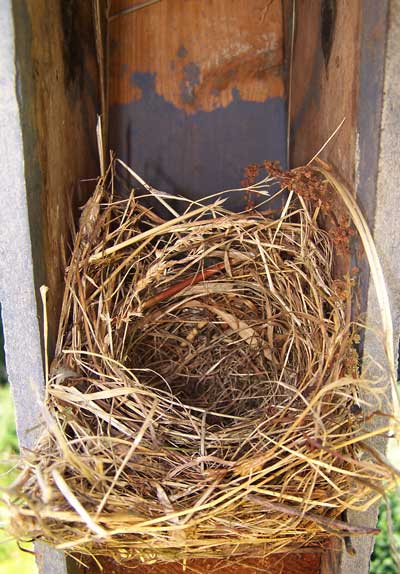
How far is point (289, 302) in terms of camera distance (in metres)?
0.86

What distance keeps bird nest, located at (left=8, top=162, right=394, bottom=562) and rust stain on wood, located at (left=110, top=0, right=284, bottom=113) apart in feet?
0.90

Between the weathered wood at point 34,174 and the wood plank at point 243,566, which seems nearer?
the weathered wood at point 34,174

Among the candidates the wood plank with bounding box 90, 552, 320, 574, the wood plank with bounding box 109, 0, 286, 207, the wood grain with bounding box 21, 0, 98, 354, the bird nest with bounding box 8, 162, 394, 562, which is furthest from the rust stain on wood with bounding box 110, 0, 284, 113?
the wood plank with bounding box 90, 552, 320, 574

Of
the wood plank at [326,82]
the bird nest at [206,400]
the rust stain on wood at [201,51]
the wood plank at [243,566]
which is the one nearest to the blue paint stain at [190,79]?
the rust stain on wood at [201,51]

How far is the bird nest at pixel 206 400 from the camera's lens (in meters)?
0.66

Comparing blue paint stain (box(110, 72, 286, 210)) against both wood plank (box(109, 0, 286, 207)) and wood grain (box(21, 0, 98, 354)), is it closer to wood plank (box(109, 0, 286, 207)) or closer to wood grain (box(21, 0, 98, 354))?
wood plank (box(109, 0, 286, 207))

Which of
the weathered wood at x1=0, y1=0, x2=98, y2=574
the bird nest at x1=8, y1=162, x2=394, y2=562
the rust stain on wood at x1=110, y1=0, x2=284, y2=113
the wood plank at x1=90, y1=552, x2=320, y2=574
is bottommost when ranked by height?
the wood plank at x1=90, y1=552, x2=320, y2=574

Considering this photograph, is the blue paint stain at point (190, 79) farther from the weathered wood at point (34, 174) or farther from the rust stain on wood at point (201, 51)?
the weathered wood at point (34, 174)

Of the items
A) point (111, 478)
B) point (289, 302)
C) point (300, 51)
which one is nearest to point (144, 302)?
point (289, 302)

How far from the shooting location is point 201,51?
1076 mm

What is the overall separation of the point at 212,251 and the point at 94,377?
25 centimetres

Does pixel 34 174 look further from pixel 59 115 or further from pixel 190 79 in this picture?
pixel 190 79

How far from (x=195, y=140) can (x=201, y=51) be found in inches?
5.6

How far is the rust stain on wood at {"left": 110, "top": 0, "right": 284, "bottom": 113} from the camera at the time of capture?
1.07 m
